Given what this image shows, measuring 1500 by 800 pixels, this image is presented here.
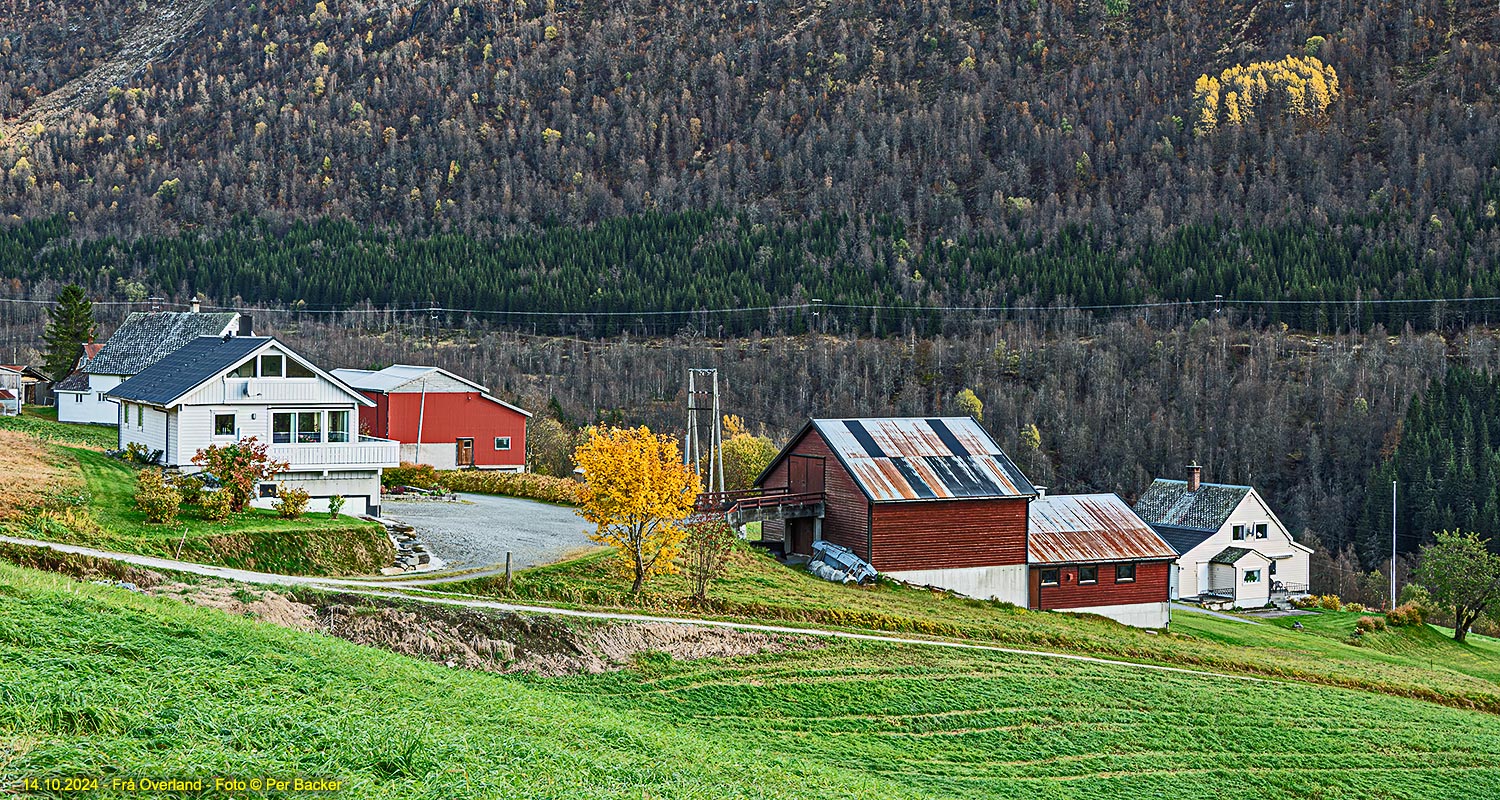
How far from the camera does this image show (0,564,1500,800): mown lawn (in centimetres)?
1233

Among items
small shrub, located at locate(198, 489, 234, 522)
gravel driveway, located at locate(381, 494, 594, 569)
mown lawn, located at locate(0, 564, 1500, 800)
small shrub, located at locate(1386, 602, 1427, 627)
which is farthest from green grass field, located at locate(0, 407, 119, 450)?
small shrub, located at locate(1386, 602, 1427, 627)

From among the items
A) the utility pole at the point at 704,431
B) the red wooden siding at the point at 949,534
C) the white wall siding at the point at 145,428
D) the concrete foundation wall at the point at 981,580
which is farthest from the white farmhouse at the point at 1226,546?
the white wall siding at the point at 145,428

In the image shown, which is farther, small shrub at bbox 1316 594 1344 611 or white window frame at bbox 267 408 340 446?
small shrub at bbox 1316 594 1344 611

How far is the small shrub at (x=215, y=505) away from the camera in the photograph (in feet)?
106

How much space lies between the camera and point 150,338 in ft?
208

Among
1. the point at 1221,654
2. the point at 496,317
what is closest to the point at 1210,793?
the point at 1221,654

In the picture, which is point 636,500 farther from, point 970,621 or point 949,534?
point 949,534

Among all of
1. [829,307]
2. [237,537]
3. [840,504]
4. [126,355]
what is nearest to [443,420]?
[126,355]

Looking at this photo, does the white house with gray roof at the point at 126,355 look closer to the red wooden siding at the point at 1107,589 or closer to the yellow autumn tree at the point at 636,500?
the yellow autumn tree at the point at 636,500

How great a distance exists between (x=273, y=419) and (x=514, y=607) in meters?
18.2

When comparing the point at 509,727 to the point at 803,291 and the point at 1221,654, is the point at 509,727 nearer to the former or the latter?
the point at 1221,654

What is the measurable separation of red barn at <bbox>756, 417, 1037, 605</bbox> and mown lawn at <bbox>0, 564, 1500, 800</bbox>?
46.3ft

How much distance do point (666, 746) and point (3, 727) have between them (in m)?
8.76

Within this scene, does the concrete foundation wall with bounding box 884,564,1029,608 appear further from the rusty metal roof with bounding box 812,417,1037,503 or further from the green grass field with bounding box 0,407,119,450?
the green grass field with bounding box 0,407,119,450
